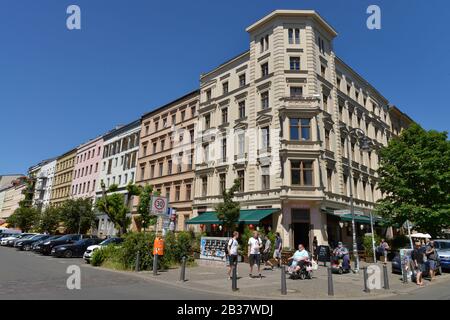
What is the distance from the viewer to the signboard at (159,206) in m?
17.0

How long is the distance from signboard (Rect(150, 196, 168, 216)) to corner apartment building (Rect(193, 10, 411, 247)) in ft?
31.7

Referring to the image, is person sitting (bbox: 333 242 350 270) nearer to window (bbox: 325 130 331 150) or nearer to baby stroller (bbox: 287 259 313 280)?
baby stroller (bbox: 287 259 313 280)

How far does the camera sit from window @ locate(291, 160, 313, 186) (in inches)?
1011

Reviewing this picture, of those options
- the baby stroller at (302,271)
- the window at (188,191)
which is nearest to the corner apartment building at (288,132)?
the window at (188,191)

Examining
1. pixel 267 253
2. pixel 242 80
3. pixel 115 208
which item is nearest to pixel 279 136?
pixel 242 80

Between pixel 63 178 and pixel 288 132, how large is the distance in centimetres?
5546

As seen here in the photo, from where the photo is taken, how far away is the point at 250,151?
2912 cm

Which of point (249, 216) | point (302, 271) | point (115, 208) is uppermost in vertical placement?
point (115, 208)

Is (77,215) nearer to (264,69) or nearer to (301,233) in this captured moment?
(264,69)

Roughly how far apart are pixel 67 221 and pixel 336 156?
36510 millimetres

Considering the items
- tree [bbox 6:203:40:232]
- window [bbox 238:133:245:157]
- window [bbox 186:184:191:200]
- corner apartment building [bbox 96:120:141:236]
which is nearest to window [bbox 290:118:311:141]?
window [bbox 238:133:245:157]

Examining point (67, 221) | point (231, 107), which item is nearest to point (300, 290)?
point (231, 107)

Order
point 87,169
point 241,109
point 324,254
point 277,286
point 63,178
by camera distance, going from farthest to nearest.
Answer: point 63,178 → point 87,169 → point 241,109 → point 324,254 → point 277,286

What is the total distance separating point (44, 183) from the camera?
246ft
